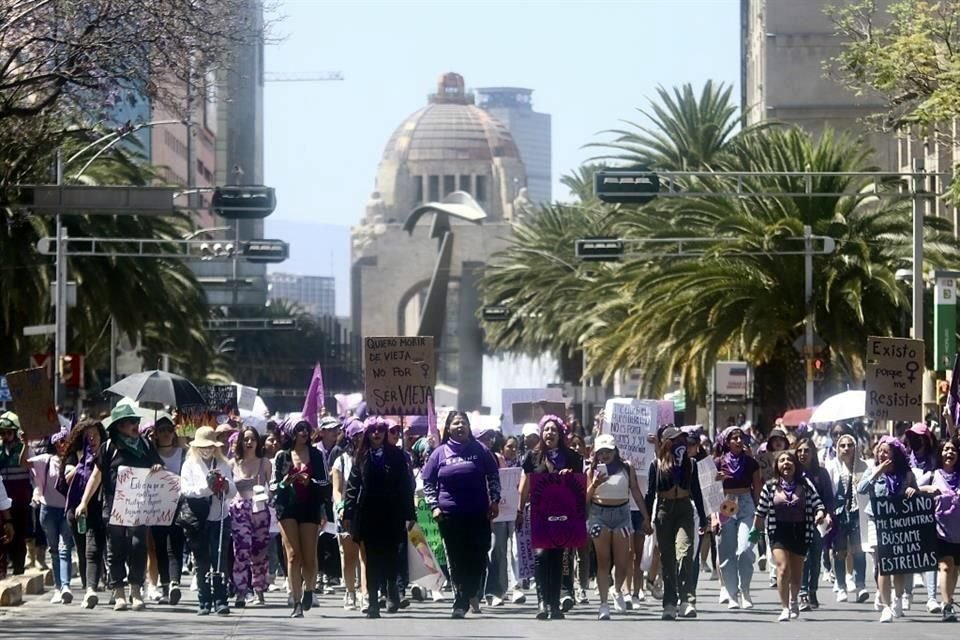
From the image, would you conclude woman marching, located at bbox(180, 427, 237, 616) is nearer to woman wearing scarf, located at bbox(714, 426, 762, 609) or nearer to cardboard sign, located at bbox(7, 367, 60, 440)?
woman wearing scarf, located at bbox(714, 426, 762, 609)

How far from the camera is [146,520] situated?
18516 millimetres

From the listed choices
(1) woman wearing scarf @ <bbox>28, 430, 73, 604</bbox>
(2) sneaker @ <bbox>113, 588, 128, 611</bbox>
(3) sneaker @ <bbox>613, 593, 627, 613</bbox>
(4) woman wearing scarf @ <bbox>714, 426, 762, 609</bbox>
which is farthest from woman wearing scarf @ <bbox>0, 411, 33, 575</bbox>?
(4) woman wearing scarf @ <bbox>714, 426, 762, 609</bbox>

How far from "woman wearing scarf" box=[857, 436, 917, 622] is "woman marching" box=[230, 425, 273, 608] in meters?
5.03

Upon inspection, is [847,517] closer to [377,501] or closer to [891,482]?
[891,482]

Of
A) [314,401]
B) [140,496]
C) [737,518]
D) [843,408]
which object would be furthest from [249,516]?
[843,408]

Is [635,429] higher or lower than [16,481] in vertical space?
higher

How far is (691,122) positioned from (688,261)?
12.1 metres

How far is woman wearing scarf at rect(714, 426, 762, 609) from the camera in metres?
19.6

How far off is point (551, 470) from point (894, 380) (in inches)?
322

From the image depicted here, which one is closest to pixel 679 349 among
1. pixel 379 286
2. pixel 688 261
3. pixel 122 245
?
pixel 688 261

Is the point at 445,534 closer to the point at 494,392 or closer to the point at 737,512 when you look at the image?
the point at 737,512

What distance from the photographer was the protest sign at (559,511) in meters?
18.0

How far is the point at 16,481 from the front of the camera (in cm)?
2098

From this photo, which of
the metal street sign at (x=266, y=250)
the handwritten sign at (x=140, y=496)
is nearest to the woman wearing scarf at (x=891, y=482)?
the handwritten sign at (x=140, y=496)
